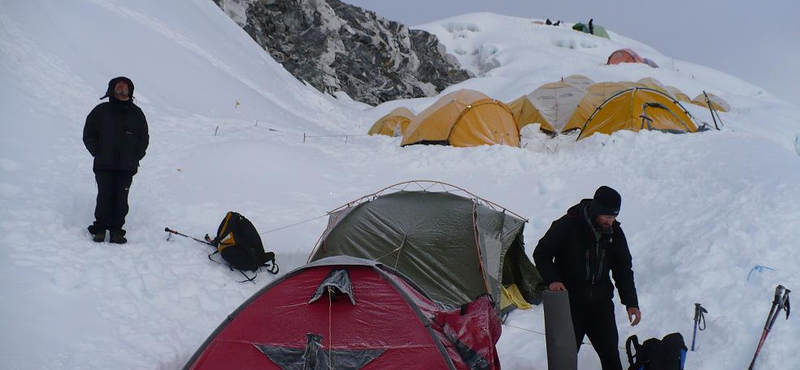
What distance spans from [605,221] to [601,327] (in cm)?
86

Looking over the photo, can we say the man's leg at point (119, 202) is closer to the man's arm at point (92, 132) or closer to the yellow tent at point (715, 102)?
the man's arm at point (92, 132)

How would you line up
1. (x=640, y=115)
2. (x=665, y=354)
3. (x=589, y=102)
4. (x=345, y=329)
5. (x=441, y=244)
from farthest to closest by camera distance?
(x=589, y=102)
(x=640, y=115)
(x=441, y=244)
(x=345, y=329)
(x=665, y=354)

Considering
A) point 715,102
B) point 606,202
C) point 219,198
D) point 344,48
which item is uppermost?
point 715,102

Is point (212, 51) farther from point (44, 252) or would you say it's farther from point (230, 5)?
point (44, 252)

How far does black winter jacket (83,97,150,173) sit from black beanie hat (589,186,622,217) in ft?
16.2

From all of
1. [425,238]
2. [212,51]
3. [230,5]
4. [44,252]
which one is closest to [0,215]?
[44,252]

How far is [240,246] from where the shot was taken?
700 centimetres

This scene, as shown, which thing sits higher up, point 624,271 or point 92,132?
point 624,271

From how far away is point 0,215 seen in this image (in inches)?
239

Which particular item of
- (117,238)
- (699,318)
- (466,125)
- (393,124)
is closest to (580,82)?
(393,124)

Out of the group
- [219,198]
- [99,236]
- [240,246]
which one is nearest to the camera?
[99,236]

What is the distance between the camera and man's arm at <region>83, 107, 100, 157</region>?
6.44m

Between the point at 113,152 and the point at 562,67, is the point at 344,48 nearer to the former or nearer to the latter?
the point at 562,67

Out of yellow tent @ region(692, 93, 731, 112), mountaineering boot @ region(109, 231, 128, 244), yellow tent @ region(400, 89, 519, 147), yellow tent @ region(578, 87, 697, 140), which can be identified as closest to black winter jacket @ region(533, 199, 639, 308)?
mountaineering boot @ region(109, 231, 128, 244)
